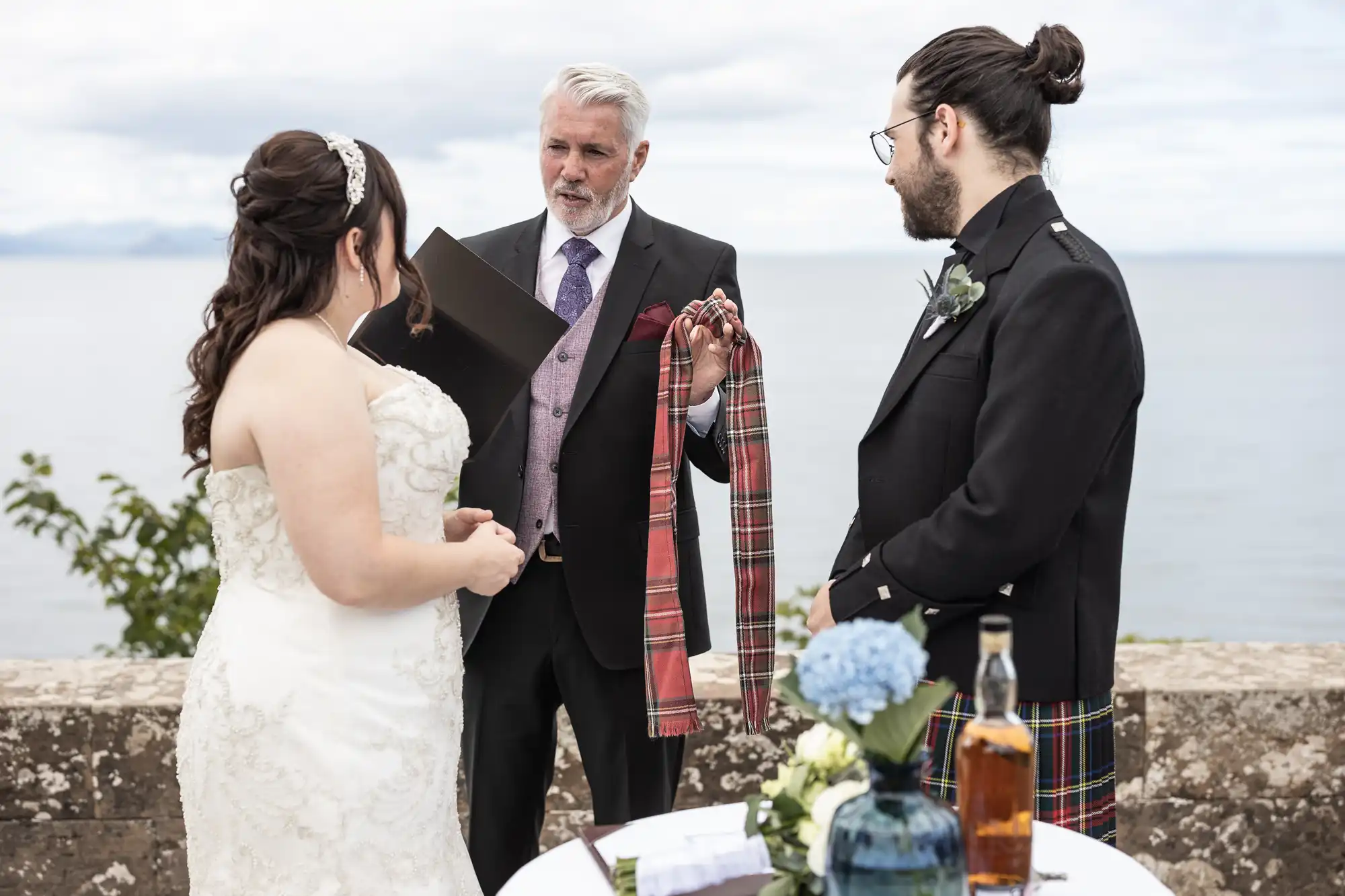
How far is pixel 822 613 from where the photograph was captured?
2.07 metres

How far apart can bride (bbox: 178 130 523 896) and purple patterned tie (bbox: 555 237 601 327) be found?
1.80ft

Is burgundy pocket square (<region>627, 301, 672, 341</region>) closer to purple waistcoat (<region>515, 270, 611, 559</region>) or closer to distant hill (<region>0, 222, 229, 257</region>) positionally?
purple waistcoat (<region>515, 270, 611, 559</region>)

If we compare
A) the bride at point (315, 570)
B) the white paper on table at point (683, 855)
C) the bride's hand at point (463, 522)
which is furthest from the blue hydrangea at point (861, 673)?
the bride's hand at point (463, 522)

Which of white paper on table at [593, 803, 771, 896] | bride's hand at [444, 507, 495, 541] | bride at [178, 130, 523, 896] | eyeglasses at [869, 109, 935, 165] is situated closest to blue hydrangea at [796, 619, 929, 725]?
white paper on table at [593, 803, 771, 896]

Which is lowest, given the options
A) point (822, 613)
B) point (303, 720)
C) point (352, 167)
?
point (303, 720)

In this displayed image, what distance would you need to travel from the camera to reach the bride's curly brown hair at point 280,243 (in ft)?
6.03

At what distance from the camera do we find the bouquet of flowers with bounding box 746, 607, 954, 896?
1184 millimetres

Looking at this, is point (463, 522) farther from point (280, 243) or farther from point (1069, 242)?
point (1069, 242)

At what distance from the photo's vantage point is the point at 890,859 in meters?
1.20

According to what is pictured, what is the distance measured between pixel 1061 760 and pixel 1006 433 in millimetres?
502

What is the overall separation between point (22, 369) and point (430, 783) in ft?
16.0

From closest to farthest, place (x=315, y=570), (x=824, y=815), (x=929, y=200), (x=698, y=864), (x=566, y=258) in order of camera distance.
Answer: (x=824, y=815), (x=698, y=864), (x=315, y=570), (x=929, y=200), (x=566, y=258)

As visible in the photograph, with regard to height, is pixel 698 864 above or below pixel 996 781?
below

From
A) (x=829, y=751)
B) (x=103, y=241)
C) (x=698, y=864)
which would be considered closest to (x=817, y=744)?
(x=829, y=751)
